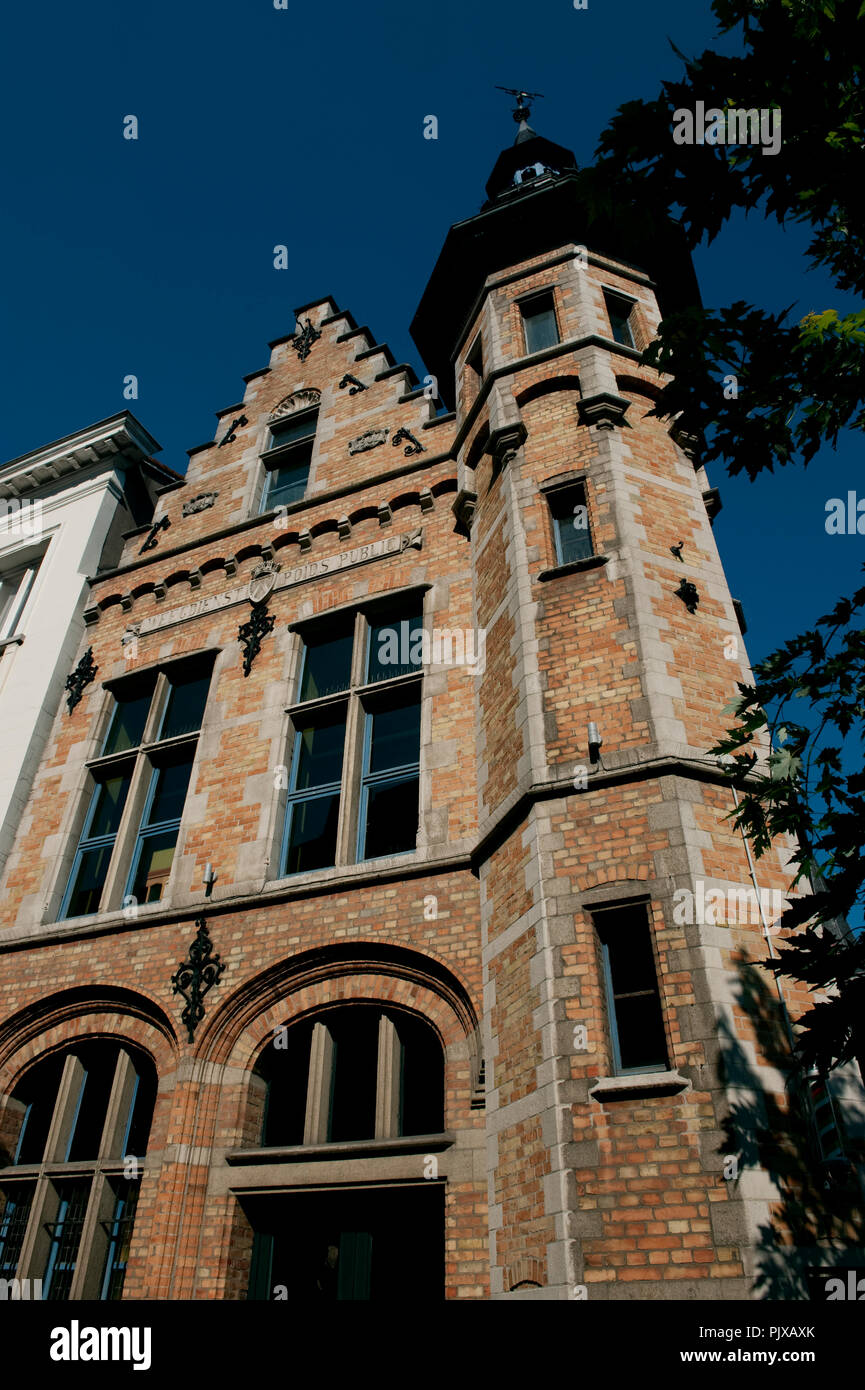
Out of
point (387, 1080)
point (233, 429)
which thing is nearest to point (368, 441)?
point (233, 429)

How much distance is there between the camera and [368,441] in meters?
13.5

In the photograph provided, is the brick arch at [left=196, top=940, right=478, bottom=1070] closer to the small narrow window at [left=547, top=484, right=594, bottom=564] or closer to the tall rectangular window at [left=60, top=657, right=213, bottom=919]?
the tall rectangular window at [left=60, top=657, right=213, bottom=919]

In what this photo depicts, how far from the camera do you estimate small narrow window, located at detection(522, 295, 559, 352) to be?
1170 cm

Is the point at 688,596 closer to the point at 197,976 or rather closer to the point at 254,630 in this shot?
the point at 254,630

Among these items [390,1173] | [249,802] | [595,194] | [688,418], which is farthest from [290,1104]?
[595,194]

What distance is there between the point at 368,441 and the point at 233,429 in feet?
11.8

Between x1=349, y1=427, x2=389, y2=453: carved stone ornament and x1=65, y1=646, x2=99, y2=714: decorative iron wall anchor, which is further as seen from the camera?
x1=349, y1=427, x2=389, y2=453: carved stone ornament

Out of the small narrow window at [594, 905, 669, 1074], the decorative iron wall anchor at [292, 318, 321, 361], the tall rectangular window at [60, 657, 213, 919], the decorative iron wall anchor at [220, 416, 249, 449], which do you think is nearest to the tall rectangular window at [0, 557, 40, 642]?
the tall rectangular window at [60, 657, 213, 919]

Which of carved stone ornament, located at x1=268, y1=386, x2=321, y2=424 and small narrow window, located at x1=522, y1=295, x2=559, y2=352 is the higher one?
carved stone ornament, located at x1=268, y1=386, x2=321, y2=424

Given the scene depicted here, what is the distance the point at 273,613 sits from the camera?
1204 centimetres

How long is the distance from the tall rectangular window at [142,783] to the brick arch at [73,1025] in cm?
119

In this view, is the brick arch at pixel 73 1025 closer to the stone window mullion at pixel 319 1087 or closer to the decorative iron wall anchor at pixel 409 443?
the stone window mullion at pixel 319 1087

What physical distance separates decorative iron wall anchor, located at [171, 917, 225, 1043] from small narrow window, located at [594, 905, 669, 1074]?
432 cm

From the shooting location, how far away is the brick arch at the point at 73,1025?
366 inches
